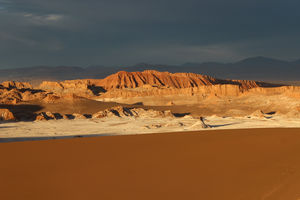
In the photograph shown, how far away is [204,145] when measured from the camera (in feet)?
33.4

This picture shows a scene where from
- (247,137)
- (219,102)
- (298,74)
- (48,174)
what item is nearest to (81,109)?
(219,102)

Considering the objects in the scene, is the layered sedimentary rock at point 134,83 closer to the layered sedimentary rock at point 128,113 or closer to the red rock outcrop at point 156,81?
the red rock outcrop at point 156,81

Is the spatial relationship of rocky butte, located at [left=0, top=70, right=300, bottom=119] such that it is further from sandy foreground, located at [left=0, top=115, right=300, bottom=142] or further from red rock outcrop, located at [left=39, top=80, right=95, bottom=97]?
sandy foreground, located at [left=0, top=115, right=300, bottom=142]

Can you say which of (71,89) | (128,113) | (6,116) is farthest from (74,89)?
(6,116)

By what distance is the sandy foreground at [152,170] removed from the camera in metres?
5.73

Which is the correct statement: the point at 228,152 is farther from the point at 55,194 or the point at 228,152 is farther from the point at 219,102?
the point at 219,102

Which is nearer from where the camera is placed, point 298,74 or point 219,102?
point 219,102

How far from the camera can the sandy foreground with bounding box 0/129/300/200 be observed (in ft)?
18.8

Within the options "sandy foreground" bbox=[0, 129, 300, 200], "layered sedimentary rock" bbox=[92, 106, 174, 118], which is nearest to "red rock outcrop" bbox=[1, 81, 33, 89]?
"layered sedimentary rock" bbox=[92, 106, 174, 118]

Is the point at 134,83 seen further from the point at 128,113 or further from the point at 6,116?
the point at 6,116

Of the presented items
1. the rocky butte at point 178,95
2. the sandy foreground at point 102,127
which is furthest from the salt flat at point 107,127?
the rocky butte at point 178,95

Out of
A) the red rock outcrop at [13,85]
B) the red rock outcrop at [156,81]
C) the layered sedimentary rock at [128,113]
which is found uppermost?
the red rock outcrop at [156,81]

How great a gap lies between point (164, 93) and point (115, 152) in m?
48.3

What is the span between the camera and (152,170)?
23.3ft
